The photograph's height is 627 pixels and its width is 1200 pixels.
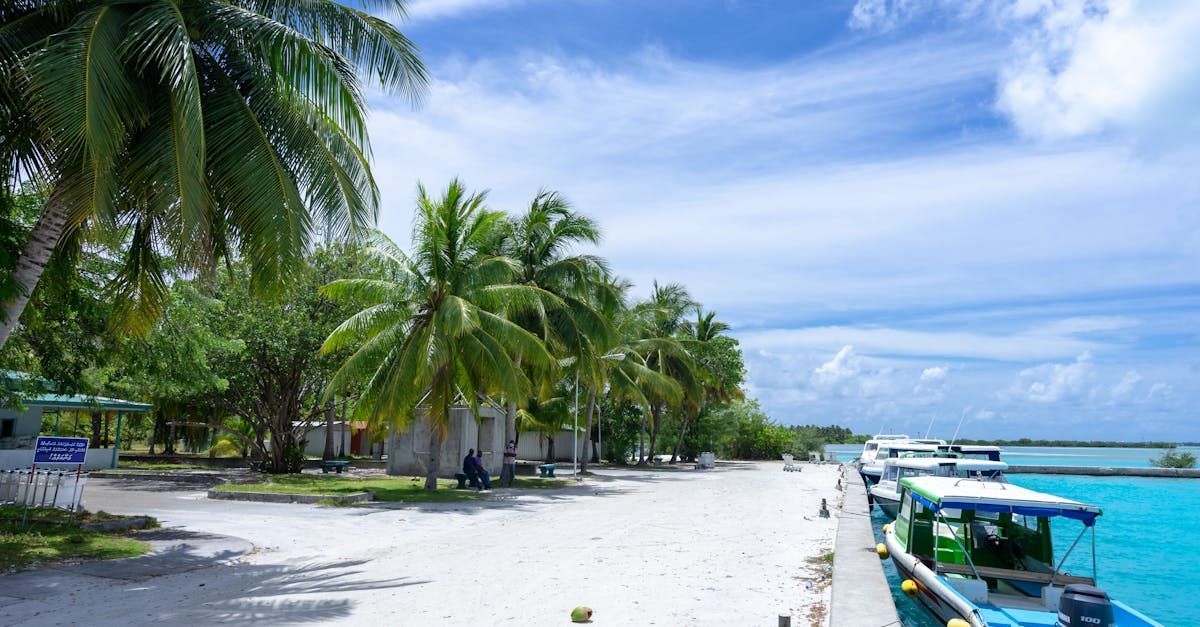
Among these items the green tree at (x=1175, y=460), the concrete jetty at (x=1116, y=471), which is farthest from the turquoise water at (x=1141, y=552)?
the green tree at (x=1175, y=460)

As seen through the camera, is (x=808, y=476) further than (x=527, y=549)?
Yes

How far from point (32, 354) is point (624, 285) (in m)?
25.9

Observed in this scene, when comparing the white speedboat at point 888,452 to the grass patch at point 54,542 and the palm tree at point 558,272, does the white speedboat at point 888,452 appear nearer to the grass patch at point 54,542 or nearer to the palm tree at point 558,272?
the palm tree at point 558,272

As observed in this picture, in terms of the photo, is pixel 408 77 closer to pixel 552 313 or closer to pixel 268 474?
pixel 552 313

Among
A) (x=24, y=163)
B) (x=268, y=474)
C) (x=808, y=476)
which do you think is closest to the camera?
(x=24, y=163)

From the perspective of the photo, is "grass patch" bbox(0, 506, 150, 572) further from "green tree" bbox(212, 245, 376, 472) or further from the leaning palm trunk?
"green tree" bbox(212, 245, 376, 472)

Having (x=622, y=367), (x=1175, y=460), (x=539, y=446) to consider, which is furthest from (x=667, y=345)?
(x=1175, y=460)

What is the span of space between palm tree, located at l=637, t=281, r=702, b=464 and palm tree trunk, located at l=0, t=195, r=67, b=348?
1229 inches

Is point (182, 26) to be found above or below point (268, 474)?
above

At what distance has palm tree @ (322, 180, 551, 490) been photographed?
21.9 metres

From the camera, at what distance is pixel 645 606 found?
29.7 feet

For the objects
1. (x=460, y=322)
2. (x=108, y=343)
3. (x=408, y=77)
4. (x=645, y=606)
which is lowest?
(x=645, y=606)

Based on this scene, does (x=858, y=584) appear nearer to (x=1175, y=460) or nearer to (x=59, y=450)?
(x=59, y=450)

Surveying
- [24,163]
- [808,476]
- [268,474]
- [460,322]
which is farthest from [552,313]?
[24,163]
